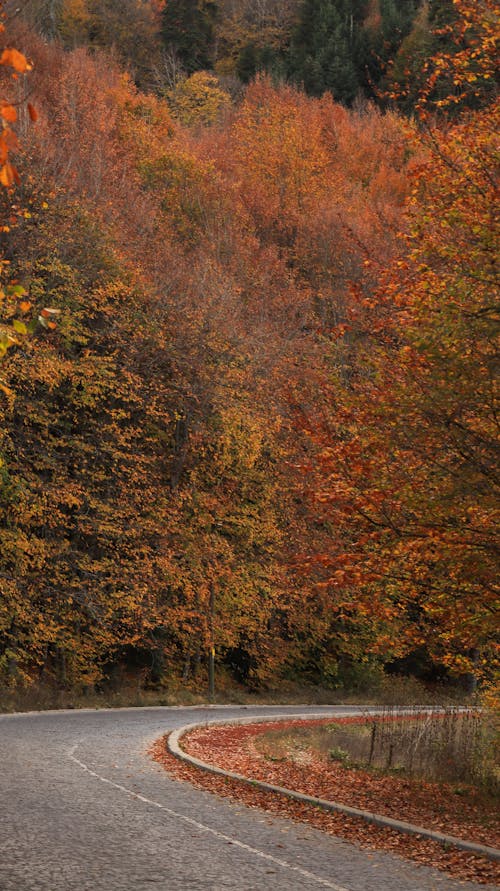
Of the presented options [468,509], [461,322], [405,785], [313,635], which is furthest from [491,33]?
[313,635]

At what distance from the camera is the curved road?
852 cm

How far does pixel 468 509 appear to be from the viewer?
39.8 ft

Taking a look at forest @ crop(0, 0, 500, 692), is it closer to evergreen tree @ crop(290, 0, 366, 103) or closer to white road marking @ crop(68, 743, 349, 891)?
white road marking @ crop(68, 743, 349, 891)

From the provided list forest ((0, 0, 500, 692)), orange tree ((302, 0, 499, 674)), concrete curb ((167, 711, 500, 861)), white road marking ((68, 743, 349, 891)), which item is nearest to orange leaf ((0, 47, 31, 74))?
forest ((0, 0, 500, 692))

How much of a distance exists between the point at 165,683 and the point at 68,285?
13.3 metres

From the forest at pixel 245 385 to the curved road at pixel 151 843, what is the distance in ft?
11.1

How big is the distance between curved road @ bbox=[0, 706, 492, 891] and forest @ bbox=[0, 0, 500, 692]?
133 inches

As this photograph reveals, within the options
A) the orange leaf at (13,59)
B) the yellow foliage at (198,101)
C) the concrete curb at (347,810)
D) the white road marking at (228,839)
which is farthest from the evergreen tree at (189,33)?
the orange leaf at (13,59)

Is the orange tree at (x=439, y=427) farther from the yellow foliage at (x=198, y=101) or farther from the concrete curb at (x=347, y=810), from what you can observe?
the yellow foliage at (x=198, y=101)

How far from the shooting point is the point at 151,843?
32.2 feet

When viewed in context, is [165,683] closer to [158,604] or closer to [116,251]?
[158,604]

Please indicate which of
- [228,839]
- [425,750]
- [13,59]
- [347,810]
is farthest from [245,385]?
[13,59]

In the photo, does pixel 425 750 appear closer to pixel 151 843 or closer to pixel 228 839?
pixel 228 839

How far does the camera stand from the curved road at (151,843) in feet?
28.0
